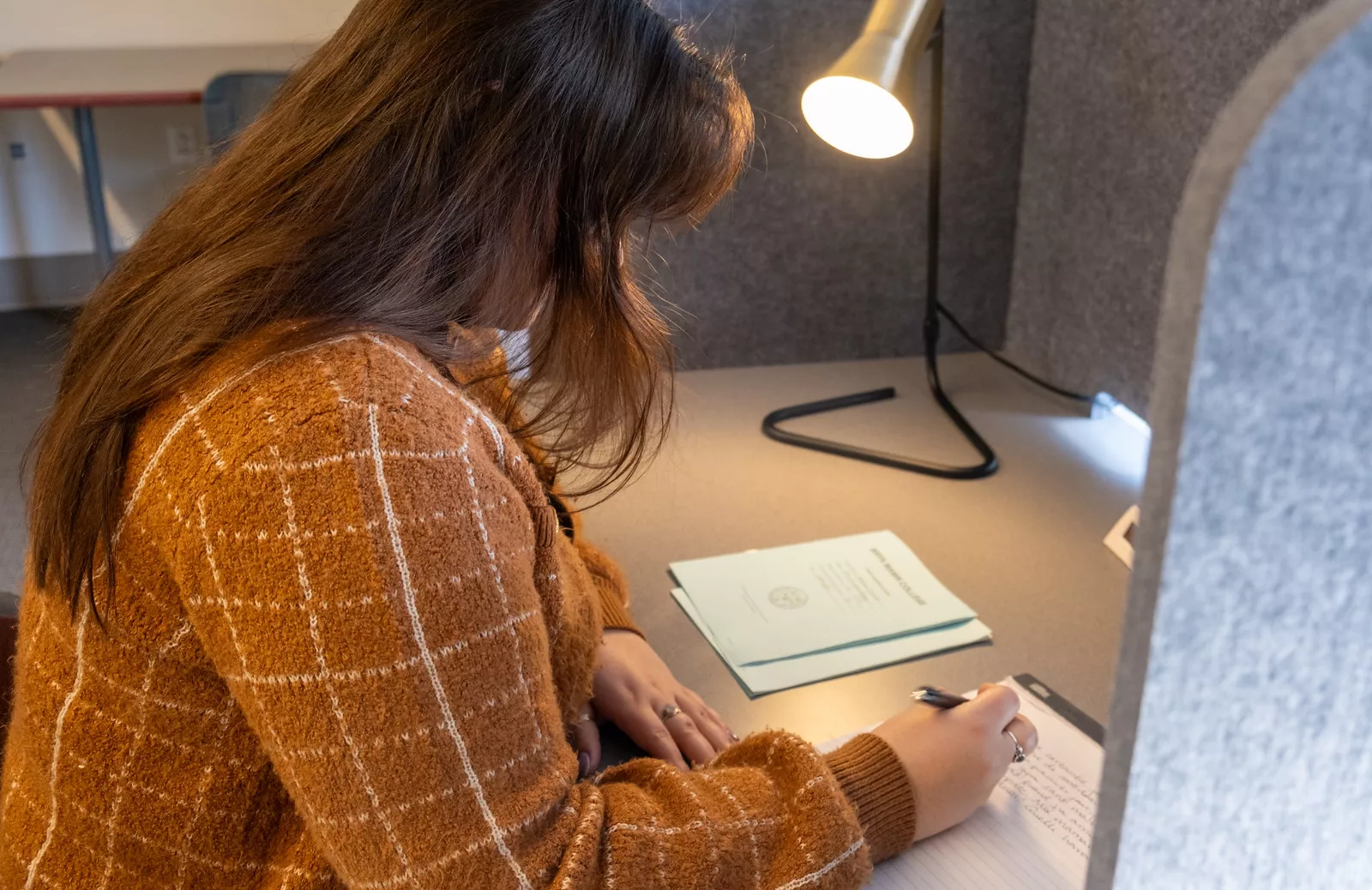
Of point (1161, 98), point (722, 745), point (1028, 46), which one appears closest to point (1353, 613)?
point (722, 745)

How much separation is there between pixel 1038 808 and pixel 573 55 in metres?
0.47

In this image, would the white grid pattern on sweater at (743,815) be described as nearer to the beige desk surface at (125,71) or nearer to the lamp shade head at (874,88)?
the lamp shade head at (874,88)

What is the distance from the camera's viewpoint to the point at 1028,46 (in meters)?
1.27

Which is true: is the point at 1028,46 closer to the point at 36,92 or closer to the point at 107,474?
the point at 107,474

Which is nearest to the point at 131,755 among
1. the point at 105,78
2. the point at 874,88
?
the point at 874,88

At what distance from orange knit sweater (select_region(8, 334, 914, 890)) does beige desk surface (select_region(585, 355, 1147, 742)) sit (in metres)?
0.24

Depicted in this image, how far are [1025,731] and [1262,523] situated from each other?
1.63ft

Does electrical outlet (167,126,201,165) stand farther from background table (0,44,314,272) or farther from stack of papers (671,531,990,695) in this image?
stack of papers (671,531,990,695)

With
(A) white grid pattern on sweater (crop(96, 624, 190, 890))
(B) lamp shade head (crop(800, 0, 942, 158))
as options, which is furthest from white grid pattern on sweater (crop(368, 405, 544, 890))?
(B) lamp shade head (crop(800, 0, 942, 158))

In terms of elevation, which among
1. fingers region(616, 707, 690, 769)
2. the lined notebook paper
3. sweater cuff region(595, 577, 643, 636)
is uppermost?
the lined notebook paper

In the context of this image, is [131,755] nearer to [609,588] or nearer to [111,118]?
[609,588]

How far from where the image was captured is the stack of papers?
818 mm

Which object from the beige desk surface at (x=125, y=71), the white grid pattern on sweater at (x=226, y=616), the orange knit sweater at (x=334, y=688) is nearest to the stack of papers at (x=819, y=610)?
the orange knit sweater at (x=334, y=688)

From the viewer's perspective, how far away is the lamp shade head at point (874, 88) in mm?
863
